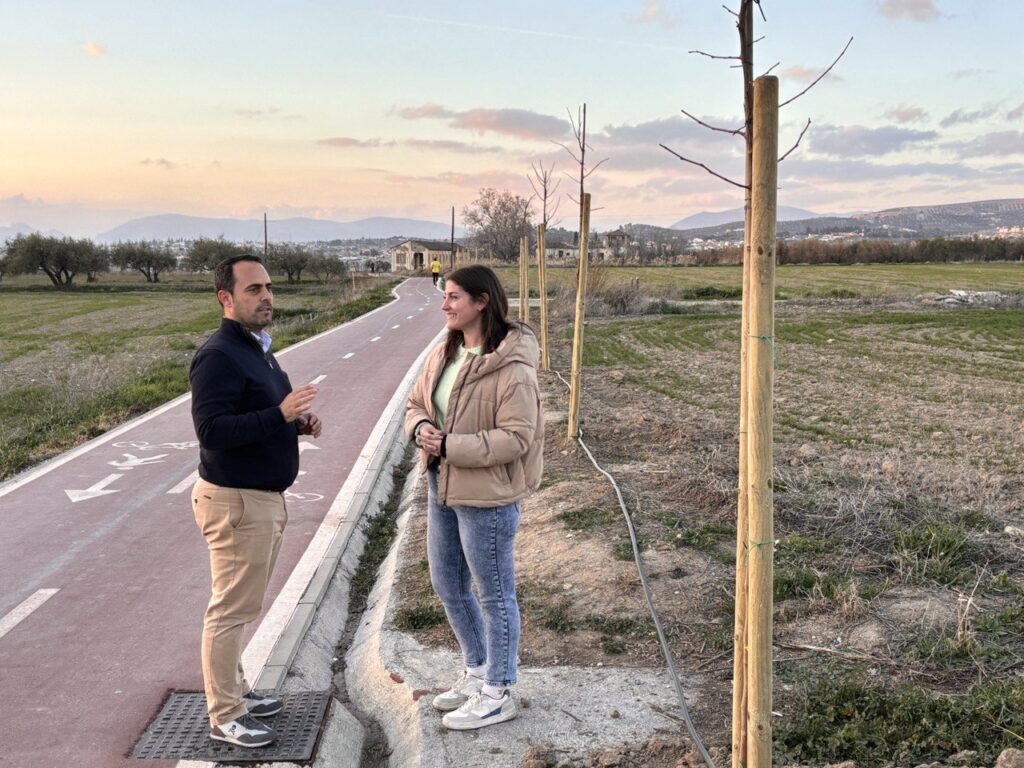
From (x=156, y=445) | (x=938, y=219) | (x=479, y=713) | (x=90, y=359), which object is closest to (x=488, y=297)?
(x=479, y=713)

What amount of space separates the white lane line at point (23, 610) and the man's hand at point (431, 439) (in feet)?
11.5

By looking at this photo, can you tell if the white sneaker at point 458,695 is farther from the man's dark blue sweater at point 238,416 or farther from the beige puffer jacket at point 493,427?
the man's dark blue sweater at point 238,416

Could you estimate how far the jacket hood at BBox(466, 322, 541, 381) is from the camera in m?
A: 3.79

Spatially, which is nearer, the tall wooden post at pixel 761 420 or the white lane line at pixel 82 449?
the tall wooden post at pixel 761 420

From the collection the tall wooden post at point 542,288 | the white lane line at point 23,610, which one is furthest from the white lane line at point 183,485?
the tall wooden post at point 542,288

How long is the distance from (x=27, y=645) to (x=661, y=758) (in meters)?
3.94

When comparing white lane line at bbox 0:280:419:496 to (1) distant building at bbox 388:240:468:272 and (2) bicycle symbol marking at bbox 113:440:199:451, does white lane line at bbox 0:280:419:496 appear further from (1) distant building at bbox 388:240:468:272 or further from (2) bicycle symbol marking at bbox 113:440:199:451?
(1) distant building at bbox 388:240:468:272

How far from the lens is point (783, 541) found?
5898 mm

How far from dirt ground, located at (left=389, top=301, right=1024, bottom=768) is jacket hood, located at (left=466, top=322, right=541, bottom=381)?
1.72m

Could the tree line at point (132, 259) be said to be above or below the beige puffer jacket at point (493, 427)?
above

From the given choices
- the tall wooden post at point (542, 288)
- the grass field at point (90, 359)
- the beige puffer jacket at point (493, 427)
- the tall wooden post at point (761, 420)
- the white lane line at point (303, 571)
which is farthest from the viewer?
the tall wooden post at point (542, 288)

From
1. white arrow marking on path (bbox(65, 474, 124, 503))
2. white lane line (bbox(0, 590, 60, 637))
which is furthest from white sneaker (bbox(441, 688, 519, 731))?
white arrow marking on path (bbox(65, 474, 124, 503))

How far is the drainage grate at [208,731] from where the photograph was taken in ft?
13.1

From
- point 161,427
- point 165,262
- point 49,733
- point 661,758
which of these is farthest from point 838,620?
point 165,262
